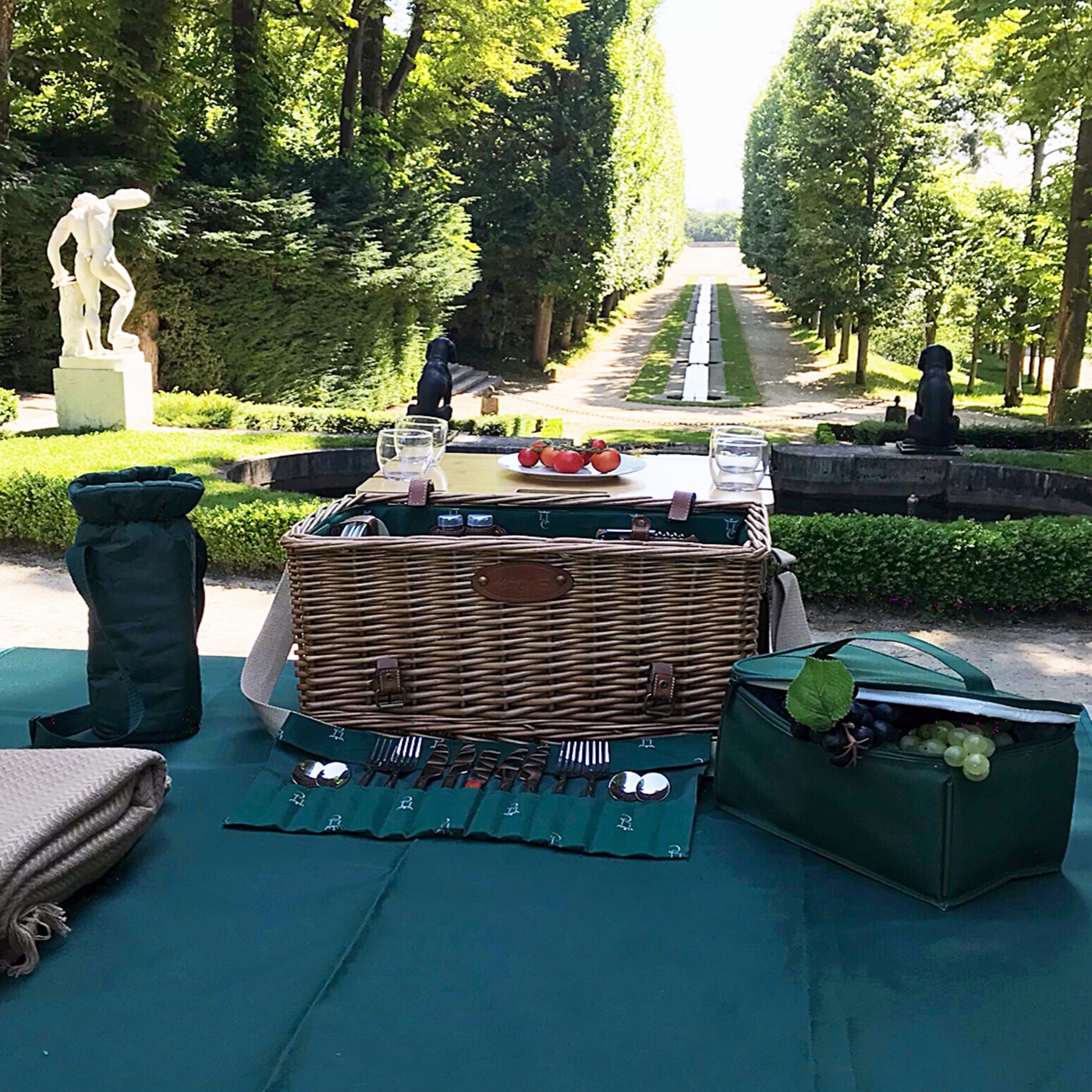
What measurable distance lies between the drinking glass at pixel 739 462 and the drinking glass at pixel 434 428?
87 centimetres

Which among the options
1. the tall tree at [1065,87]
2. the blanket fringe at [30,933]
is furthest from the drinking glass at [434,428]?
the tall tree at [1065,87]

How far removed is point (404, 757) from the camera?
2391mm

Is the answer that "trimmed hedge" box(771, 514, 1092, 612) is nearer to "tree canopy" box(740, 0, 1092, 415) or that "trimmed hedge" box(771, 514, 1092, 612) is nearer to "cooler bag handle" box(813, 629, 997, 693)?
"cooler bag handle" box(813, 629, 997, 693)

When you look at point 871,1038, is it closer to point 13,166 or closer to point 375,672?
point 375,672

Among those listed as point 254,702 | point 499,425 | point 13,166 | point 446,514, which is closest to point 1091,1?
point 499,425

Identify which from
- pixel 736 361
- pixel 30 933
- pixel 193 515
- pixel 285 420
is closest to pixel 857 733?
pixel 30 933

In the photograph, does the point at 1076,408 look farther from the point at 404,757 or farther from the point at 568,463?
the point at 404,757

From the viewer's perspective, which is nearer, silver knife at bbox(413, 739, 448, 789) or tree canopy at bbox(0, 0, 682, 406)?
silver knife at bbox(413, 739, 448, 789)

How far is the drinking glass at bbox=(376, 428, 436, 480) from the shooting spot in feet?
10.6

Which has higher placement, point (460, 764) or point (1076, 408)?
point (460, 764)

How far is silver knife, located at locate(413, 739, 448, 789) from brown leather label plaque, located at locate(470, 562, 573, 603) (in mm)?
350

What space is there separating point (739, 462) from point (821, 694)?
4.03 ft

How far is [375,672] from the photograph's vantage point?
8.12 ft

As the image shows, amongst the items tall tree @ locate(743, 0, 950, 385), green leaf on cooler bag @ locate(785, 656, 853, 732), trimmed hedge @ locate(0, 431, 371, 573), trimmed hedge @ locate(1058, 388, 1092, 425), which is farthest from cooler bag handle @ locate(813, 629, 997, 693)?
tall tree @ locate(743, 0, 950, 385)
